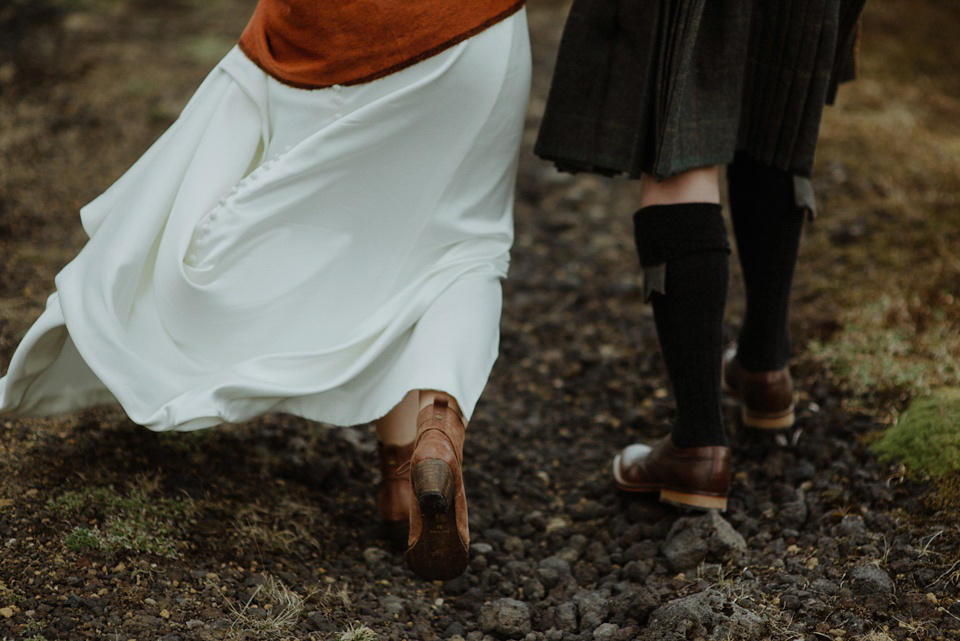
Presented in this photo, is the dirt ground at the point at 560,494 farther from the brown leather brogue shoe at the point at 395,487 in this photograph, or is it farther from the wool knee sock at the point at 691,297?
the wool knee sock at the point at 691,297

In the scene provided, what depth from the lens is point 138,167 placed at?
7.07ft

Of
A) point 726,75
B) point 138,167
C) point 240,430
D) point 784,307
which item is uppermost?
point 726,75

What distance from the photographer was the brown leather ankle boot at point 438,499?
5.88 ft

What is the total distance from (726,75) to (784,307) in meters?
0.75

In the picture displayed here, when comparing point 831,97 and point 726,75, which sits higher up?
point 726,75

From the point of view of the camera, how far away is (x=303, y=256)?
2.04m

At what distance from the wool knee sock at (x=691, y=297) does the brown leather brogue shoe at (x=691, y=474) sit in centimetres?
3

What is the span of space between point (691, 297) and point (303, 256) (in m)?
0.90

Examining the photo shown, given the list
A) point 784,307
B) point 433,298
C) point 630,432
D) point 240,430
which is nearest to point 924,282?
point 784,307

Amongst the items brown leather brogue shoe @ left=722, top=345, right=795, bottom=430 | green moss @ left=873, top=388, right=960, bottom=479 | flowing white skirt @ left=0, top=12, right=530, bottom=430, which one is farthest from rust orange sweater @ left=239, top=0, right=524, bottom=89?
green moss @ left=873, top=388, right=960, bottom=479

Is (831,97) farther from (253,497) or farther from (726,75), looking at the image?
(253,497)

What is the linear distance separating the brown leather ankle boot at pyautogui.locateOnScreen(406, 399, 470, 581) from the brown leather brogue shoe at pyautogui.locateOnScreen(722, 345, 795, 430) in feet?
3.51

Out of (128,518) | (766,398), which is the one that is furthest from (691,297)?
(128,518)

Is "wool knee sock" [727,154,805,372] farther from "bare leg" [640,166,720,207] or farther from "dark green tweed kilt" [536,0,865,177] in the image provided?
"bare leg" [640,166,720,207]
